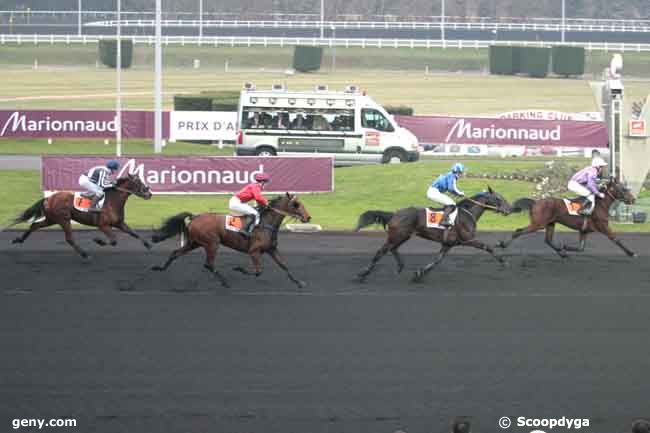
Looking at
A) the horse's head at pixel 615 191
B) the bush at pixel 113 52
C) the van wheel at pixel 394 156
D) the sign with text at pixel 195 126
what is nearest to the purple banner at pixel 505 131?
the van wheel at pixel 394 156

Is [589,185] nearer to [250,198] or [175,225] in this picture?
[250,198]

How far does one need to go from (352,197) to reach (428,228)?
416 inches

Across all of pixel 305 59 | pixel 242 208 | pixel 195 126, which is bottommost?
pixel 242 208

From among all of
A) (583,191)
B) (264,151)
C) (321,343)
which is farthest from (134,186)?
(264,151)

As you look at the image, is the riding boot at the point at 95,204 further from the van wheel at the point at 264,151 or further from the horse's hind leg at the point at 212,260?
the van wheel at the point at 264,151

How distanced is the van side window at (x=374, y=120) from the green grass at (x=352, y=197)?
243 cm

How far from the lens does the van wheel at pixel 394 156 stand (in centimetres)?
3509

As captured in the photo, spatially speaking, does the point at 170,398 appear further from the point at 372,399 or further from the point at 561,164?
the point at 561,164

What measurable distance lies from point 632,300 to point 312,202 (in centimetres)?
1183

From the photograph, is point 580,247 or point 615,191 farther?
point 580,247

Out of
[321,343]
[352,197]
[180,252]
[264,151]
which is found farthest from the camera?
[264,151]

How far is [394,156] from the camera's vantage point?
35219 mm

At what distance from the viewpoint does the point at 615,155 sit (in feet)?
82.9

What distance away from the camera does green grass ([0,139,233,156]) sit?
38656 mm
